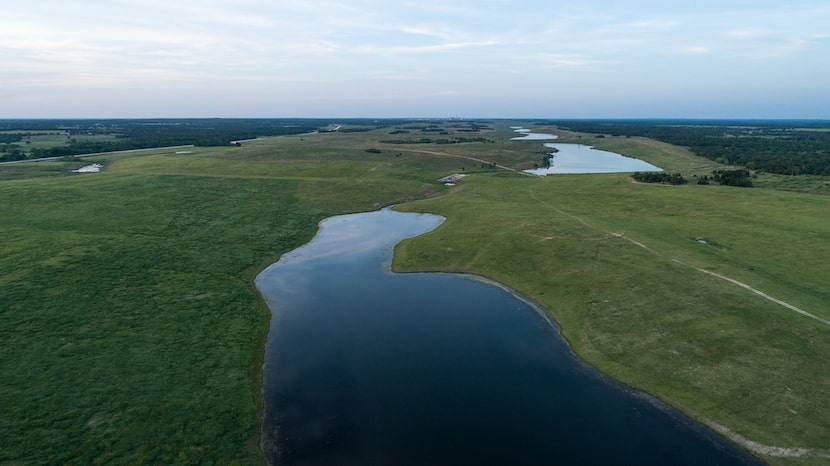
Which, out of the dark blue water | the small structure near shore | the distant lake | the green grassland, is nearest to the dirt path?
the green grassland

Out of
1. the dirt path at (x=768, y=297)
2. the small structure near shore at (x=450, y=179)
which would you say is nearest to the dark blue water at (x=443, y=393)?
the dirt path at (x=768, y=297)

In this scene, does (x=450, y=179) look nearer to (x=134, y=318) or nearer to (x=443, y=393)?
(x=134, y=318)

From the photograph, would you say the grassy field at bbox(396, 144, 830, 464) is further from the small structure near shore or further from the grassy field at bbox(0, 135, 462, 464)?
the small structure near shore

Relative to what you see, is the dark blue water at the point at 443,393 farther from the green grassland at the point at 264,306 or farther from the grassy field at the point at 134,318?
the grassy field at the point at 134,318

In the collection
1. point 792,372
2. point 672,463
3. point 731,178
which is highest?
point 731,178

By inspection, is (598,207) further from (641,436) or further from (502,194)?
(641,436)

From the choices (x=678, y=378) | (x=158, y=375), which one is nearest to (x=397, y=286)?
(x=158, y=375)
